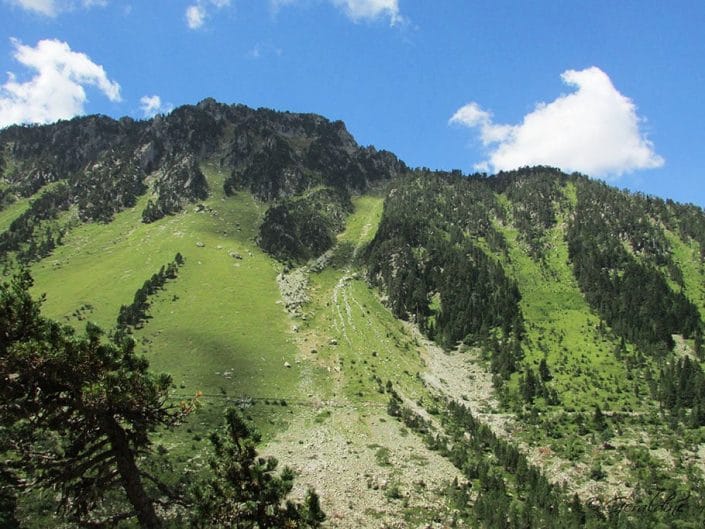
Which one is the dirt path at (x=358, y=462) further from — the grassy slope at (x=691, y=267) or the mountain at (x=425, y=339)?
the grassy slope at (x=691, y=267)

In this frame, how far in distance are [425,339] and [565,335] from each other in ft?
108

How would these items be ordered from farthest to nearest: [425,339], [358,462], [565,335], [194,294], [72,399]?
[425,339] → [194,294] → [565,335] → [358,462] → [72,399]

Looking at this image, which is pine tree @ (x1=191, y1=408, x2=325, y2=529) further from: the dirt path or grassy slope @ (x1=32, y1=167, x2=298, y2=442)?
grassy slope @ (x1=32, y1=167, x2=298, y2=442)

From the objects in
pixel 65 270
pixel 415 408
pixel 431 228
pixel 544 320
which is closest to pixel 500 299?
pixel 544 320

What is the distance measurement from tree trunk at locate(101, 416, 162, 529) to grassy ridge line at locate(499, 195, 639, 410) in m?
86.2

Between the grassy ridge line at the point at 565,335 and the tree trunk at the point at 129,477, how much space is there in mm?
86228

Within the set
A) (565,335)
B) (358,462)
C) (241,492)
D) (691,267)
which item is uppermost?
(691,267)

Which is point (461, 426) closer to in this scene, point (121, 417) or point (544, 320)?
point (544, 320)

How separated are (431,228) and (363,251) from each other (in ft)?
85.5

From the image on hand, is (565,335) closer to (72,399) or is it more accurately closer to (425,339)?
(425,339)

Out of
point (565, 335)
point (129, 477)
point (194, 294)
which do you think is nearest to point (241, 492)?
point (129, 477)

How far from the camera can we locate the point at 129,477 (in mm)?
17609

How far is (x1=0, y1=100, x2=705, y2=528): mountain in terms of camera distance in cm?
5806

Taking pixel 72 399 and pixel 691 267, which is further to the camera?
pixel 691 267
